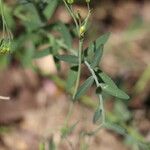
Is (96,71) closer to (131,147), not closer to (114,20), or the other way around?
(131,147)

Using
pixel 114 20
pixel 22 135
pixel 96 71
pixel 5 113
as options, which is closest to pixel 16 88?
pixel 5 113

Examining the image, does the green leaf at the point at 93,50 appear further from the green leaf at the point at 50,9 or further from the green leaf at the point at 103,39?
the green leaf at the point at 50,9

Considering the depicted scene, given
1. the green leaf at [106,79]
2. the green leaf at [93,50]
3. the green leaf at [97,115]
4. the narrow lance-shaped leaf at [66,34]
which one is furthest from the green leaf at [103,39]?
the narrow lance-shaped leaf at [66,34]

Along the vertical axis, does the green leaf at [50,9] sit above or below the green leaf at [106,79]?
above

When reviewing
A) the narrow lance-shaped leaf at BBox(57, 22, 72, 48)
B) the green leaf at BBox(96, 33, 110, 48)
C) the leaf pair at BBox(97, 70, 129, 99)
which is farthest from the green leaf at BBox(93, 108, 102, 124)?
the narrow lance-shaped leaf at BBox(57, 22, 72, 48)

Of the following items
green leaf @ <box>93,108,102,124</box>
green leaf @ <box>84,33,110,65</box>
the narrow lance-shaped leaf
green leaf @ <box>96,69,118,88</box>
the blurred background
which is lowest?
the blurred background

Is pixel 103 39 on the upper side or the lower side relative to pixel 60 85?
upper

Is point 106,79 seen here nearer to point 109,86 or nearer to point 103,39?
point 109,86

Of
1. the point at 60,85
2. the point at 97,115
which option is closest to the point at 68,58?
the point at 97,115

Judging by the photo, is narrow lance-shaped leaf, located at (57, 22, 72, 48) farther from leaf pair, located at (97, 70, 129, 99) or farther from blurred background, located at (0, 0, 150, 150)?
leaf pair, located at (97, 70, 129, 99)
